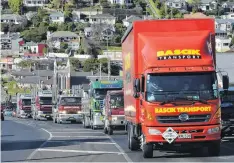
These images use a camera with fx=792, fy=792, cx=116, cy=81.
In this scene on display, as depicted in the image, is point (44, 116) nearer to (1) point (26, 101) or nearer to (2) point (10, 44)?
(1) point (26, 101)

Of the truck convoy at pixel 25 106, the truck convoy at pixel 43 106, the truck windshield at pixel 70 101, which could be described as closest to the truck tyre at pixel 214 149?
the truck windshield at pixel 70 101

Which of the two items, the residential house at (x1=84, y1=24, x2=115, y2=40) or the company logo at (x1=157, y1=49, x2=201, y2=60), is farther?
the residential house at (x1=84, y1=24, x2=115, y2=40)

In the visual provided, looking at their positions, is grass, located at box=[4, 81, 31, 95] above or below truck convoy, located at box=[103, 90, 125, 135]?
below

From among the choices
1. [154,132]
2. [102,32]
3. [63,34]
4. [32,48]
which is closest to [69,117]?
[154,132]

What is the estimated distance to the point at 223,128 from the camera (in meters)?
27.8

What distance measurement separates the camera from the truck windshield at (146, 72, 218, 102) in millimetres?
21609

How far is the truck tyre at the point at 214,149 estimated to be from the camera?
73.2ft

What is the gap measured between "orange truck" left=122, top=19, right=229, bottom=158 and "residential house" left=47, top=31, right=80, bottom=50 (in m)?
162

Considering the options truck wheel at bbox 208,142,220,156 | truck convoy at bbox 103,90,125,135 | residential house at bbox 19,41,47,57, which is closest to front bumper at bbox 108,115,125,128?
truck convoy at bbox 103,90,125,135

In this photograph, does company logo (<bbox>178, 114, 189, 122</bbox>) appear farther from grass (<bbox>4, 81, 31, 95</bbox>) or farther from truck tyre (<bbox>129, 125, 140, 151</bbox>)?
grass (<bbox>4, 81, 31, 95</bbox>)

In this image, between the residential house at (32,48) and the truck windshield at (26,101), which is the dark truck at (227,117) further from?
the residential house at (32,48)

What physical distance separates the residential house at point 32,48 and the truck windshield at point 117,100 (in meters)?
144

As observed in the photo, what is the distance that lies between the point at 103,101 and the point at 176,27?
19366 millimetres

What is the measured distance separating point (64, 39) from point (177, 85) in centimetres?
16831
